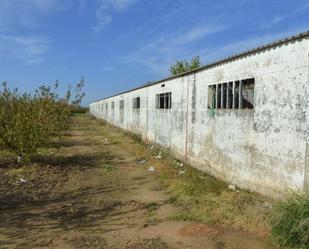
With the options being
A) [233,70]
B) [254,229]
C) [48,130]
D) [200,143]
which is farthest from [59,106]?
[254,229]

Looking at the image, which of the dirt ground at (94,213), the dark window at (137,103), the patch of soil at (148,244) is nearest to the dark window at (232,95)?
the dirt ground at (94,213)

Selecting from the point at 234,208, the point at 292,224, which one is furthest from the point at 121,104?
the point at 292,224

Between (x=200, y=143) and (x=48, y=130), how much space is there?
4788 millimetres

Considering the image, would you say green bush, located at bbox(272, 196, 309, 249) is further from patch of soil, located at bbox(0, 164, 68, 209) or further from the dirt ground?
patch of soil, located at bbox(0, 164, 68, 209)

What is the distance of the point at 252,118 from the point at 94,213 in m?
3.82

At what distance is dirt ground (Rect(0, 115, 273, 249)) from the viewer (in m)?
6.53

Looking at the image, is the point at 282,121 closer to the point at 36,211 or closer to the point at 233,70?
the point at 233,70

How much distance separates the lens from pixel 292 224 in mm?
6066

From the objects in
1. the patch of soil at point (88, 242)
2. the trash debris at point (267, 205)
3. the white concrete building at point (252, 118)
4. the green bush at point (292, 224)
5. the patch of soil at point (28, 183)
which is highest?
the white concrete building at point (252, 118)

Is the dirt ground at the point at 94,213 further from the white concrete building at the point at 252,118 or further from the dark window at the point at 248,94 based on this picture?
the dark window at the point at 248,94

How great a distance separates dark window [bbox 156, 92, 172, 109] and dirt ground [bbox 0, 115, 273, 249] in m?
4.76

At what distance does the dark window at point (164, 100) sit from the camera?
1759 centimetres

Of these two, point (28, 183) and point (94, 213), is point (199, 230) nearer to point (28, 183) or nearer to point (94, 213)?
point (94, 213)

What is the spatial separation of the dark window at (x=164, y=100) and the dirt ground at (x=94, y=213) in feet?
15.6
